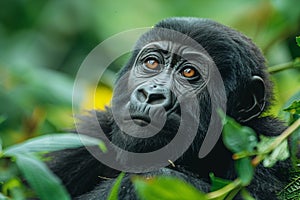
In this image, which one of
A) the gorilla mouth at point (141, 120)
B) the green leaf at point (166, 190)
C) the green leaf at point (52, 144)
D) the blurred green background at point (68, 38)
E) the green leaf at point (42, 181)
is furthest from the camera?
the blurred green background at point (68, 38)

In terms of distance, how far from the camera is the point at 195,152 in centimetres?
314

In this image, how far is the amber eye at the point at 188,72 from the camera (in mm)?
3229

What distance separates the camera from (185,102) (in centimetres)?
311

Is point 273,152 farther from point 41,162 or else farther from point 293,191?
point 41,162

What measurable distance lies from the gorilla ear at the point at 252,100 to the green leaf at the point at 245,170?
149 cm

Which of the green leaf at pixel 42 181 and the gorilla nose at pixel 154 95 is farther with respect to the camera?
the gorilla nose at pixel 154 95

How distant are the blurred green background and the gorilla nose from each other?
1015mm

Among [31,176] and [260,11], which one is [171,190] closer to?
[31,176]

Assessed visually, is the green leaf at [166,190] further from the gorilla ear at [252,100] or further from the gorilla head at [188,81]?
the gorilla ear at [252,100]

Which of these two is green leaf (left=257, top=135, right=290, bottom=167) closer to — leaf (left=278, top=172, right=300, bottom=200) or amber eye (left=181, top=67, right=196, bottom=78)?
leaf (left=278, top=172, right=300, bottom=200)

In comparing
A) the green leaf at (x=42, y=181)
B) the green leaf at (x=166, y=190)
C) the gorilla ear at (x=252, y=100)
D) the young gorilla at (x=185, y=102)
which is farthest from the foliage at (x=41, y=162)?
the gorilla ear at (x=252, y=100)

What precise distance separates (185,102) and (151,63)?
309 millimetres

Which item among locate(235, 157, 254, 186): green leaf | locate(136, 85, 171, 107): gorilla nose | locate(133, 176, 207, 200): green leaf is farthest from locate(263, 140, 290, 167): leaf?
locate(136, 85, 171, 107): gorilla nose

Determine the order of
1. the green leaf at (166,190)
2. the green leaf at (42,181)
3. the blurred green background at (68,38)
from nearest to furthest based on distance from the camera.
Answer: the green leaf at (166,190), the green leaf at (42,181), the blurred green background at (68,38)
